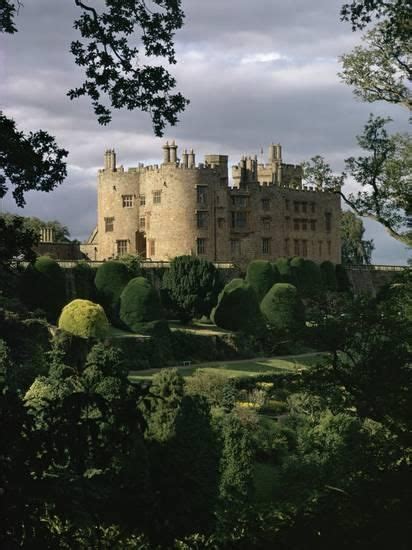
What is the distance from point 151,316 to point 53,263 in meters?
4.40

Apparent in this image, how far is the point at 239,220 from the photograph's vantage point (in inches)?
2200

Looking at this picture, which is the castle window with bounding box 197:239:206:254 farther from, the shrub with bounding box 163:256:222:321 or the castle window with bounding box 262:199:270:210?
the shrub with bounding box 163:256:222:321

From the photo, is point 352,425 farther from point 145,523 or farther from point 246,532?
point 145,523

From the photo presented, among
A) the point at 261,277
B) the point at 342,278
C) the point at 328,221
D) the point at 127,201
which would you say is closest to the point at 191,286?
the point at 261,277

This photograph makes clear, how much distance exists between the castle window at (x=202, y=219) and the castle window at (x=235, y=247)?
2234mm

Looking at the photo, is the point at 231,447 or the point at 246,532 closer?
the point at 246,532

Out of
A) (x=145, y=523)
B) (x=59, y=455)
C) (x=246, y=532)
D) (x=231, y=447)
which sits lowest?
(x=231, y=447)

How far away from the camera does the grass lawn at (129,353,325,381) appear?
35125 mm

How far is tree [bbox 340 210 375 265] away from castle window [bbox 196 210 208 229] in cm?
2317

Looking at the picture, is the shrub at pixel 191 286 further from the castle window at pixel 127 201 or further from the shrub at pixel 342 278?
the shrub at pixel 342 278

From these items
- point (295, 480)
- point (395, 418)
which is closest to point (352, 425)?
point (295, 480)

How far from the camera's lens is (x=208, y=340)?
40.9 metres

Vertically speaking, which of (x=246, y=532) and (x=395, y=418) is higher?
(x=395, y=418)

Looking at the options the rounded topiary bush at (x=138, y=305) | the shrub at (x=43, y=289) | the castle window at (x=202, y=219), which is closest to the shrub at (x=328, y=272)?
the castle window at (x=202, y=219)
